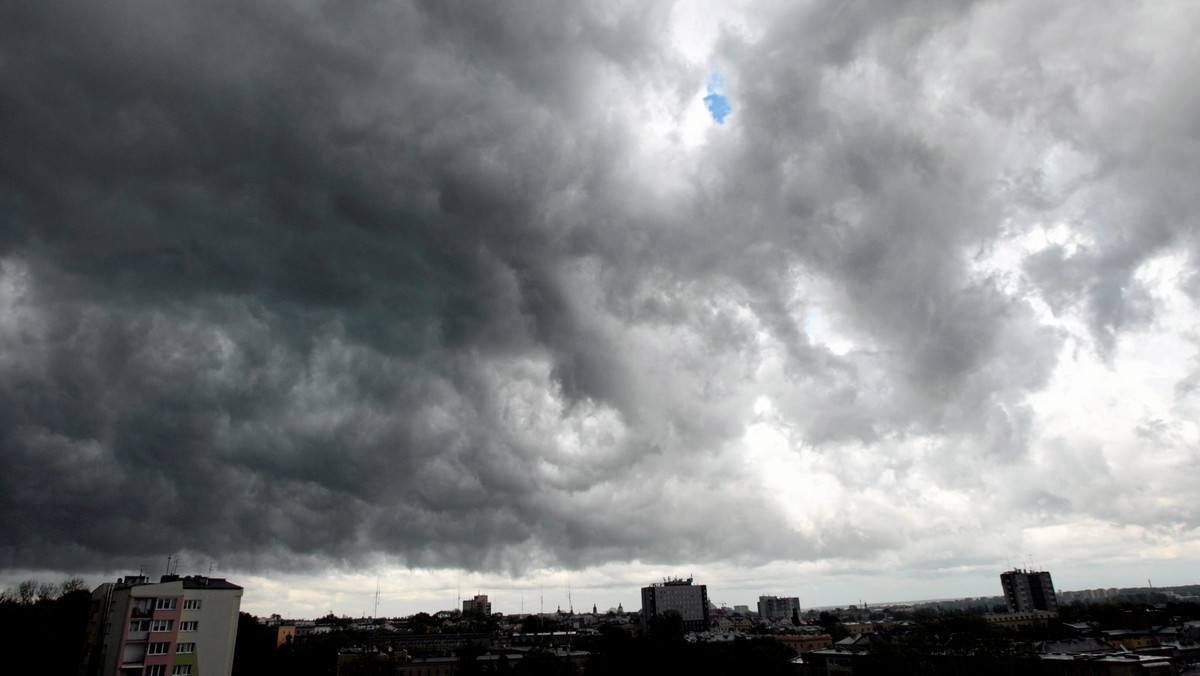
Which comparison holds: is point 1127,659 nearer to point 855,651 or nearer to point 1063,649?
point 1063,649

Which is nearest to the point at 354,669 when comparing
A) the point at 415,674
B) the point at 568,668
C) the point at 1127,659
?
the point at 415,674

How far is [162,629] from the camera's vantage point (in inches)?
3907

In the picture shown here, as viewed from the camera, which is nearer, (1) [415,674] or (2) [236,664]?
(2) [236,664]

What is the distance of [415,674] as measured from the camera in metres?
167

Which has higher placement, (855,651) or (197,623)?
(197,623)

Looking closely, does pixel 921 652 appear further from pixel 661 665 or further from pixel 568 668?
pixel 568 668

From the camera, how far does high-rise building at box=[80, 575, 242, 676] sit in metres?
96.1

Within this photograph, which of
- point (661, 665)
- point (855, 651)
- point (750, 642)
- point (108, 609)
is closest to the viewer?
point (108, 609)

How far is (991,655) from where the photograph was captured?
373ft

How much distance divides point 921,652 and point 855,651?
2804 centimetres

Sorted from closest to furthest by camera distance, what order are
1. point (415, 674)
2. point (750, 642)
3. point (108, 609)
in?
point (108, 609) → point (415, 674) → point (750, 642)

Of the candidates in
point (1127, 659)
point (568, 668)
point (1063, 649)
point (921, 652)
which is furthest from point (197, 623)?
point (1063, 649)

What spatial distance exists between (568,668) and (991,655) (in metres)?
76.4

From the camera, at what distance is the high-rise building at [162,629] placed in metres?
96.1
